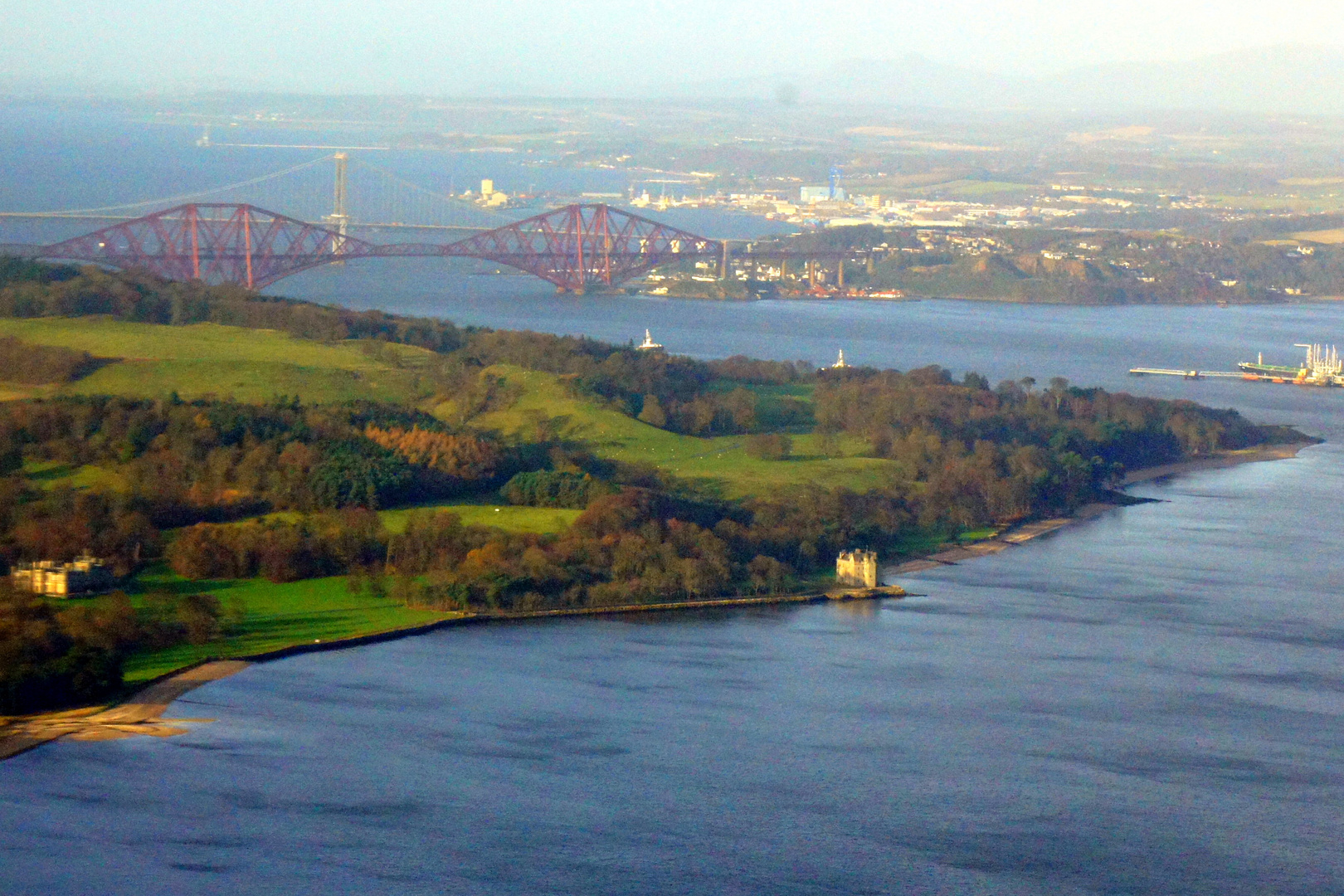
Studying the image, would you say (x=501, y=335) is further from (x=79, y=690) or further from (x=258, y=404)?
(x=79, y=690)

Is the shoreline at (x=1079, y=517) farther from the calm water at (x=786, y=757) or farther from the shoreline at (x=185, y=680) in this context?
the shoreline at (x=185, y=680)

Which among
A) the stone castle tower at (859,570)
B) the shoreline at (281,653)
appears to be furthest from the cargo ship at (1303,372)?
the stone castle tower at (859,570)

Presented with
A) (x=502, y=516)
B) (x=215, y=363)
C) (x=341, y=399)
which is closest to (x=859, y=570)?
(x=502, y=516)

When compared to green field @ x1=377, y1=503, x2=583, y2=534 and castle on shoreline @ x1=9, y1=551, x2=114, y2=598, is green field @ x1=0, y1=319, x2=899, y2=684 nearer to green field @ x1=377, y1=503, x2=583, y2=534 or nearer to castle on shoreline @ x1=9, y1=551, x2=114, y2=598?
green field @ x1=377, y1=503, x2=583, y2=534

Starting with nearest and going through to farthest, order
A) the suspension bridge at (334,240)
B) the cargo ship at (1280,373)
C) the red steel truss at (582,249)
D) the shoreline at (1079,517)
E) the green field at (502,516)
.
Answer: the green field at (502,516) < the shoreline at (1079,517) < the cargo ship at (1280,373) < the suspension bridge at (334,240) < the red steel truss at (582,249)

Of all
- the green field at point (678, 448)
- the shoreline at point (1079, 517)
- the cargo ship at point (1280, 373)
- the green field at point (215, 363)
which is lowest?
the shoreline at point (1079, 517)

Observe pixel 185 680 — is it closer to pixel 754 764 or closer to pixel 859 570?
pixel 754 764
